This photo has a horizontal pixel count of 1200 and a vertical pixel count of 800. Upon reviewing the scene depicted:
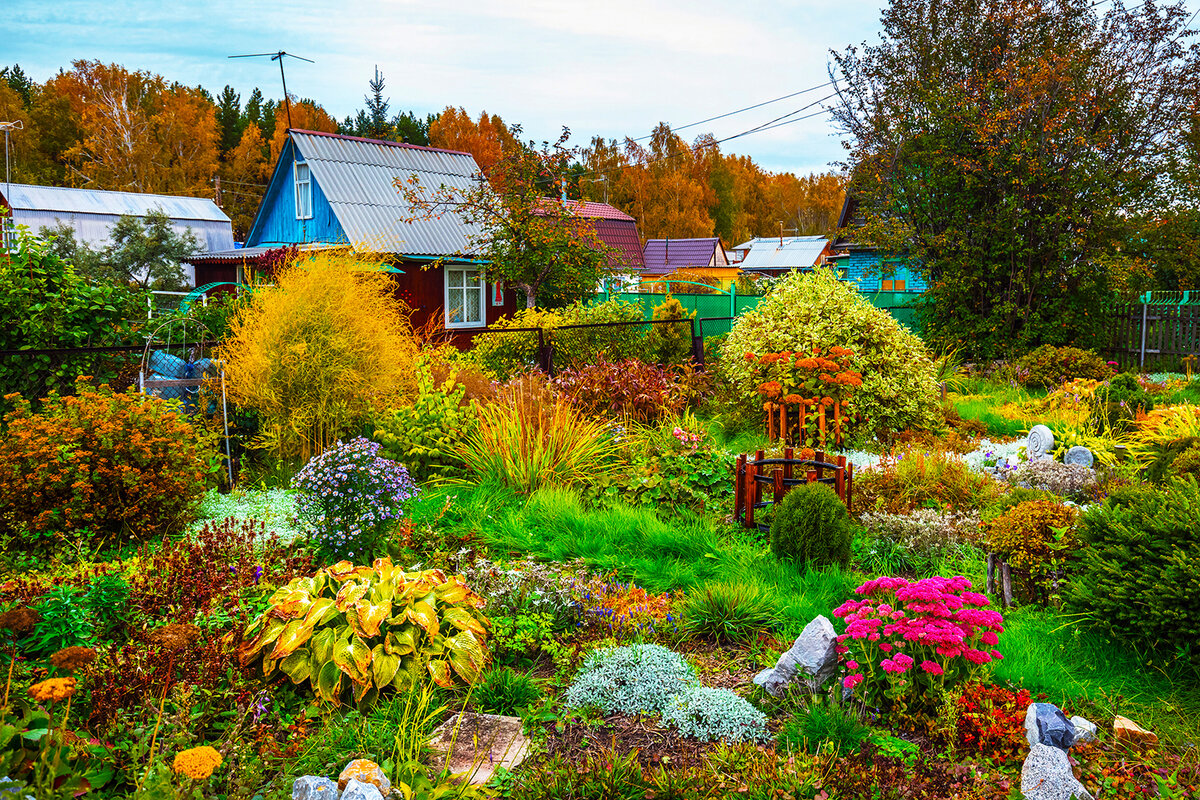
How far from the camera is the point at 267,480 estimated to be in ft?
22.0

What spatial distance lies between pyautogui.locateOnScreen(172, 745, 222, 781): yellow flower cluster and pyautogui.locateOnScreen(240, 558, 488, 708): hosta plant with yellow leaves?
3.05 ft

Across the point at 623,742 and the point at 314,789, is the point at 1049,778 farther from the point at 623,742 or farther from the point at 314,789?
the point at 314,789

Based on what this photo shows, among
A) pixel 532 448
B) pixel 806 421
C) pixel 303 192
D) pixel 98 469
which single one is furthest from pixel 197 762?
pixel 303 192

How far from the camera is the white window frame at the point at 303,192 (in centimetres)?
2002

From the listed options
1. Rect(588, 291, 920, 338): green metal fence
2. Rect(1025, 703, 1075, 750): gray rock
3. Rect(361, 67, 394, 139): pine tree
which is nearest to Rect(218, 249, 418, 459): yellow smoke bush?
Rect(1025, 703, 1075, 750): gray rock

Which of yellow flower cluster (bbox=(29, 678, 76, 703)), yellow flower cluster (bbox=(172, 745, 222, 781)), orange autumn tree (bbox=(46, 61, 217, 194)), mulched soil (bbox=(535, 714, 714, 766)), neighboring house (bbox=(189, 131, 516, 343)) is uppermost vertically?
orange autumn tree (bbox=(46, 61, 217, 194))

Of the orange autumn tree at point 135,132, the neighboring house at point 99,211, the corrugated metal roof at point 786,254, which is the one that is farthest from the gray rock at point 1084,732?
the orange autumn tree at point 135,132

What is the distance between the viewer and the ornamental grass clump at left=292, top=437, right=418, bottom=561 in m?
4.64

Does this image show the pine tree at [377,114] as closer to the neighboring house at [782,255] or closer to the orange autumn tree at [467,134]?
the orange autumn tree at [467,134]

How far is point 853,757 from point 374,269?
6.16 meters

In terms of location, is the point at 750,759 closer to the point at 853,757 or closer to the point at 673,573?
the point at 853,757

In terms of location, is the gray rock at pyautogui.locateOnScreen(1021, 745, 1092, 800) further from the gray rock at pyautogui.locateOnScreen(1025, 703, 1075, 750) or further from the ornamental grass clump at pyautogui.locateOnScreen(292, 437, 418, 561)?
the ornamental grass clump at pyautogui.locateOnScreen(292, 437, 418, 561)

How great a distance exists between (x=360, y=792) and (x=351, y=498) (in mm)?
2461

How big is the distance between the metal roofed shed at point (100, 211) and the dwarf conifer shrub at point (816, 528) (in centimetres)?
2858
